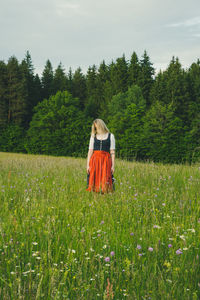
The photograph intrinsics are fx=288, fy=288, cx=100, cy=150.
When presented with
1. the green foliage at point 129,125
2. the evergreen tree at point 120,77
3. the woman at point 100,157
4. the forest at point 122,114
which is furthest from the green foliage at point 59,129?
the woman at point 100,157

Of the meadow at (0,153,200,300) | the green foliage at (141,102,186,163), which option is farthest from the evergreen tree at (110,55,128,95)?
the meadow at (0,153,200,300)

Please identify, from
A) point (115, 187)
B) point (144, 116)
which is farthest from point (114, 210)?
point (144, 116)

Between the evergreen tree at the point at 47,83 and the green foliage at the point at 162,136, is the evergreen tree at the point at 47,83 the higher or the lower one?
the higher one

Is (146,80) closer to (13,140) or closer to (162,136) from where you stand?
(162,136)

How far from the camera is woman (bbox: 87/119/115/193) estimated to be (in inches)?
262

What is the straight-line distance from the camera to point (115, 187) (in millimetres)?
6797

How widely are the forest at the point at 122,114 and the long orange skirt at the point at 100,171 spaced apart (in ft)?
74.0

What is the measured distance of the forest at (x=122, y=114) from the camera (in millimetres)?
35000

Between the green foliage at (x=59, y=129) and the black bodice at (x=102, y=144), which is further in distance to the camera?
the green foliage at (x=59, y=129)

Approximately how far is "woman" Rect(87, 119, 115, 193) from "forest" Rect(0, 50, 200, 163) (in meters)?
22.5

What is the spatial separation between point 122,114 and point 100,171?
106ft

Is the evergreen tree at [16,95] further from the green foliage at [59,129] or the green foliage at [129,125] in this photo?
the green foliage at [129,125]

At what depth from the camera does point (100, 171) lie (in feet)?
22.0

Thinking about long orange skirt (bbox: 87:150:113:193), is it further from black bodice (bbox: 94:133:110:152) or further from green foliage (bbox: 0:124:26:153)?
green foliage (bbox: 0:124:26:153)
